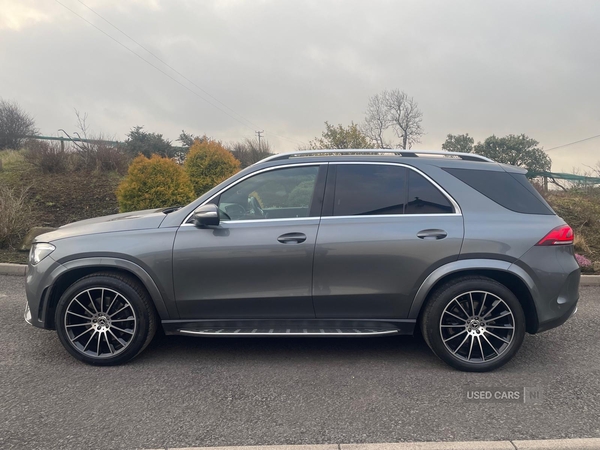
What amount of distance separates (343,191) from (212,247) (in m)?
1.25

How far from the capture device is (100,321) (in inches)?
151

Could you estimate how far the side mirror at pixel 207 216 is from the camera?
3701mm

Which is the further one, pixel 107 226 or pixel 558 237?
pixel 107 226

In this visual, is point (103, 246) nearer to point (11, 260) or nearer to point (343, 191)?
point (343, 191)

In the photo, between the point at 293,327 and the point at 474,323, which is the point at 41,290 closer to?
the point at 293,327

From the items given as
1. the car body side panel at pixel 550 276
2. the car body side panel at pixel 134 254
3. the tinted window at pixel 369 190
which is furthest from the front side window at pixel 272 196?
the car body side panel at pixel 550 276

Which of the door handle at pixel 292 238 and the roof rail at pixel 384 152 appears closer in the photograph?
the door handle at pixel 292 238

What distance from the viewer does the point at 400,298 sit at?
12.3 feet

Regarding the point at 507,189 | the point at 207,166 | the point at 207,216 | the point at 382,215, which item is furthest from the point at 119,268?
the point at 207,166

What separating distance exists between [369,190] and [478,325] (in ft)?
4.84

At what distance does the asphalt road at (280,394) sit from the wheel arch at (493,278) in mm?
525

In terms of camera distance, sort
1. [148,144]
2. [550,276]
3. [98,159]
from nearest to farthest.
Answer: [550,276] < [98,159] < [148,144]

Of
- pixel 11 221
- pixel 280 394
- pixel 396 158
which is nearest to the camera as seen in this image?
pixel 280 394

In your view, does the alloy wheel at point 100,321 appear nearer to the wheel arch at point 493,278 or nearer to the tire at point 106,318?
the tire at point 106,318
